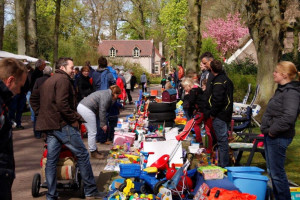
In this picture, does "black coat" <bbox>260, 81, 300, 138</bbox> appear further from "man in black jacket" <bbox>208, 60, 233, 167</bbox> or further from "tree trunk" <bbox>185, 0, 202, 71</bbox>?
"tree trunk" <bbox>185, 0, 202, 71</bbox>

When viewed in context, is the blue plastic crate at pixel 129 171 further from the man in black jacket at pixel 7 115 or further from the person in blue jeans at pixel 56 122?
the man in black jacket at pixel 7 115

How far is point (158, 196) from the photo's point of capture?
557 centimetres

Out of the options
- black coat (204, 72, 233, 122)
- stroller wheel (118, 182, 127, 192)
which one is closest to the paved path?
stroller wheel (118, 182, 127, 192)

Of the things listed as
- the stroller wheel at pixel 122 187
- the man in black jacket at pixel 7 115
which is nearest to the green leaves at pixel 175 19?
the stroller wheel at pixel 122 187

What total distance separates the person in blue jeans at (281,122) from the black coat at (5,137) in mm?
3243

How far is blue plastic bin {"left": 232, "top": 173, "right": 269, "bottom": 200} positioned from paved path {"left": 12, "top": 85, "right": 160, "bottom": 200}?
2510 mm

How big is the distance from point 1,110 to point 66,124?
2948 millimetres

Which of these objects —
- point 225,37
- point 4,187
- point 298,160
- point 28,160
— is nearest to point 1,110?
point 4,187

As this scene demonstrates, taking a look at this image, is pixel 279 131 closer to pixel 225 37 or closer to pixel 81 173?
pixel 81 173

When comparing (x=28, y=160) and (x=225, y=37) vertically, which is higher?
(x=225, y=37)

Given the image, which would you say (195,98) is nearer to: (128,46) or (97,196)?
(97,196)

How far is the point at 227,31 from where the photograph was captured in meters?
53.2

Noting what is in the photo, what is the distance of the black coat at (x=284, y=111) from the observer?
5188 millimetres

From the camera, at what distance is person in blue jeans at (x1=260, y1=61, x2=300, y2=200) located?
205 inches
